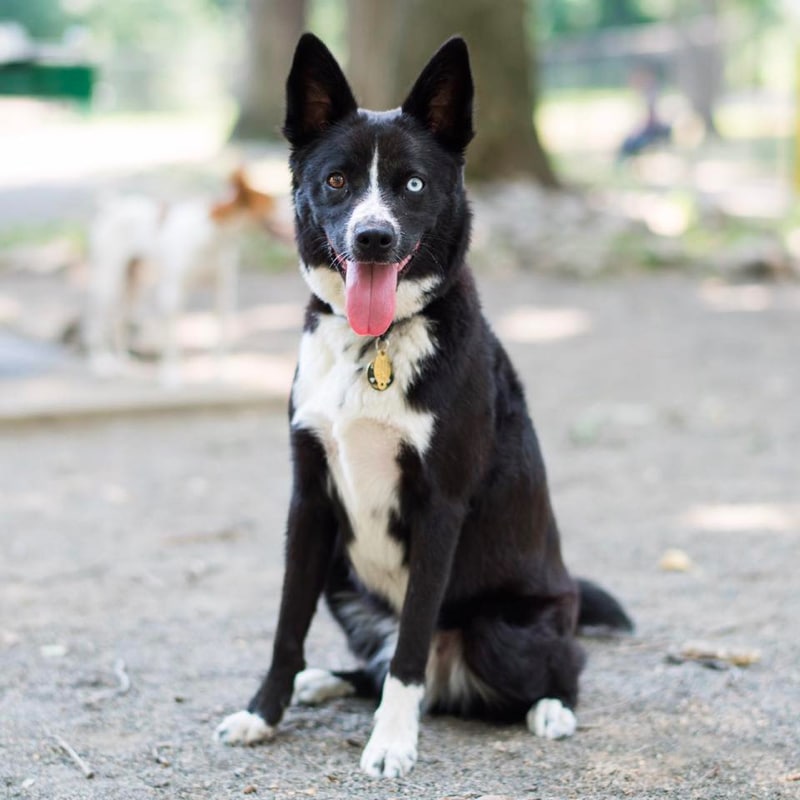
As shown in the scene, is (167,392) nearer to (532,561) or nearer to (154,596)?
(154,596)

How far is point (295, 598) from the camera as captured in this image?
132 inches

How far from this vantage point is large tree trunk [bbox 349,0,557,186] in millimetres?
12211

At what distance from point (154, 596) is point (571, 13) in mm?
50956

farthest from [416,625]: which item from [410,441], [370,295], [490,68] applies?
[490,68]

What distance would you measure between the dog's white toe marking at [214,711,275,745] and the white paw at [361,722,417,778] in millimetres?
280

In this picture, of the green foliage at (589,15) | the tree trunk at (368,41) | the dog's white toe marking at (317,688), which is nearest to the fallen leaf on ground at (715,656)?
the dog's white toe marking at (317,688)

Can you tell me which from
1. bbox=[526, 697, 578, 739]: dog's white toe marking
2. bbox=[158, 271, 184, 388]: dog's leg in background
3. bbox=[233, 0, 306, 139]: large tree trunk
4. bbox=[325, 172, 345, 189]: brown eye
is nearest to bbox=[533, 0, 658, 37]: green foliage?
bbox=[233, 0, 306, 139]: large tree trunk

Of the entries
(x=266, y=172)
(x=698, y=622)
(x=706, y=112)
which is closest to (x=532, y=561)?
(x=698, y=622)

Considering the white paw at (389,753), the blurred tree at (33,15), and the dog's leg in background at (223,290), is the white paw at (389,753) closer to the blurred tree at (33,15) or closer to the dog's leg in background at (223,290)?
the dog's leg in background at (223,290)

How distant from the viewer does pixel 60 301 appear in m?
10.2

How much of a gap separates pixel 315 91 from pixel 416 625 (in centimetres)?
133

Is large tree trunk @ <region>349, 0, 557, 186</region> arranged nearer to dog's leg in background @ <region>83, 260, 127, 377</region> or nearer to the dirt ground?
the dirt ground

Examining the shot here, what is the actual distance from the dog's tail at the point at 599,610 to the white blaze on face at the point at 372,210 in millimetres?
1422

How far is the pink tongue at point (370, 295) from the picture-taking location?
312cm
